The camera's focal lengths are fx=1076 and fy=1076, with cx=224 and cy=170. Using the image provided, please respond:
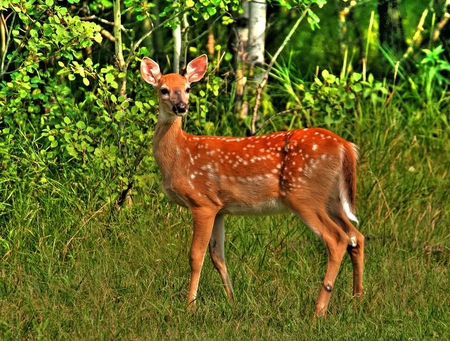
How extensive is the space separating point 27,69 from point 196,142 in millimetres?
1248

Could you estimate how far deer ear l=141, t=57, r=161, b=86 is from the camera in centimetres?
657

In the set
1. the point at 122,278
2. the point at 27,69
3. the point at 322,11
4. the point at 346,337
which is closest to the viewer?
the point at 346,337

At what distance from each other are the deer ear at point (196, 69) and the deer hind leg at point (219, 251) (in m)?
0.88

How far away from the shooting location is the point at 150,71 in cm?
661

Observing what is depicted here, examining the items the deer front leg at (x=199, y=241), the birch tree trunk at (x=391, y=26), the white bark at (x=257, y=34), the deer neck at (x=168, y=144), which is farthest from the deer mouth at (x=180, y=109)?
the birch tree trunk at (x=391, y=26)

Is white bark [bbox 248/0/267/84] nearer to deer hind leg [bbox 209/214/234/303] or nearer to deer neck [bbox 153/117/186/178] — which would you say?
deer neck [bbox 153/117/186/178]

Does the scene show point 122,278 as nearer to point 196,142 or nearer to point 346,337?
point 196,142

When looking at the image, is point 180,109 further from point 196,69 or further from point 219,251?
point 219,251

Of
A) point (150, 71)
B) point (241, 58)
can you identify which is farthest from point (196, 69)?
point (241, 58)

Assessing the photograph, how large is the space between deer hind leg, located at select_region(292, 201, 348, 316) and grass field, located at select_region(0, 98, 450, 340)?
0.18 m

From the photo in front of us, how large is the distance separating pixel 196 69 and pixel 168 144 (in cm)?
55

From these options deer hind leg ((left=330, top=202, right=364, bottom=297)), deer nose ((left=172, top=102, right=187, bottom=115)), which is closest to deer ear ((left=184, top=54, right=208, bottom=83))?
deer nose ((left=172, top=102, right=187, bottom=115))

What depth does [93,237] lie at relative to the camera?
23.1 feet

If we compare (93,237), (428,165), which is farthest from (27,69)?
(428,165)
